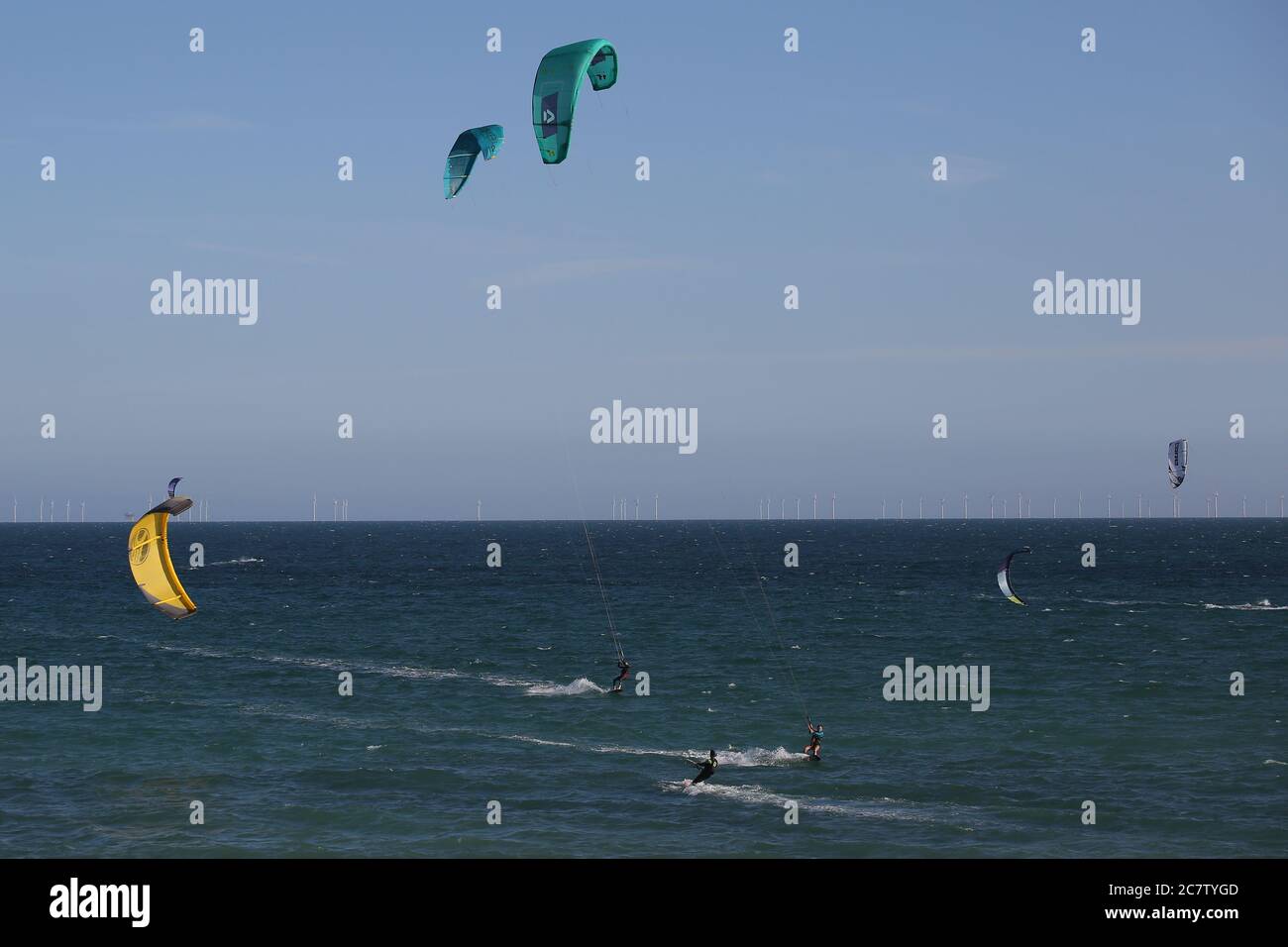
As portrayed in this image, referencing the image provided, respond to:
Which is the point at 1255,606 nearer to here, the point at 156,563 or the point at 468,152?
the point at 468,152

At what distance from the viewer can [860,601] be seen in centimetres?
9656

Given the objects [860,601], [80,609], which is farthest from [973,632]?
[80,609]

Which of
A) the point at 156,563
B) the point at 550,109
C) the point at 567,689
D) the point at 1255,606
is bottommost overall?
the point at 567,689

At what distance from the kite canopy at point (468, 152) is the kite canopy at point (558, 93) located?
18.4 ft

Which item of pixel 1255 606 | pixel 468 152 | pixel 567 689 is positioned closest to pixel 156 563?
pixel 468 152

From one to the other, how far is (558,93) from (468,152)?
6.97m

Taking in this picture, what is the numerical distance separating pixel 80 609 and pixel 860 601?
185 ft

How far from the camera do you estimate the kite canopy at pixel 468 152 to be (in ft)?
118

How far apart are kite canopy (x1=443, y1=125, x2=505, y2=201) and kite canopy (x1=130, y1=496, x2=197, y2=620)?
12.2 meters

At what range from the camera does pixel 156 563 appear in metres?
31.0

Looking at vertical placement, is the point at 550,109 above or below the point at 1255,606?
above

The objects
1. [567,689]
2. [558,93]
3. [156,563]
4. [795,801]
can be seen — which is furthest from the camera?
[567,689]
